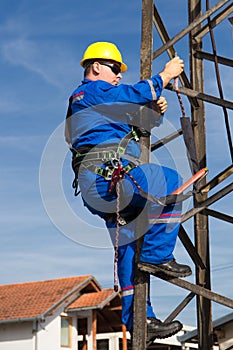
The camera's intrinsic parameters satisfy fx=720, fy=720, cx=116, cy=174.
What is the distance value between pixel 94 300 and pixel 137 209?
60.1ft

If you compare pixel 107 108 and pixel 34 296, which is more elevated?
pixel 34 296

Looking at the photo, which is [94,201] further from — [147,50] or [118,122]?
[147,50]

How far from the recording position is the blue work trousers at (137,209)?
521 centimetres

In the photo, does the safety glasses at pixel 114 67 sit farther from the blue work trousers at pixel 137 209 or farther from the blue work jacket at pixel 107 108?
the blue work trousers at pixel 137 209

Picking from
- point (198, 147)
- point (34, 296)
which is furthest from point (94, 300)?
point (198, 147)

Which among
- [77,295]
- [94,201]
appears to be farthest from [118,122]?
[77,295]

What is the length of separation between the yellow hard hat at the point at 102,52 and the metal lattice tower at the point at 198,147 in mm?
234

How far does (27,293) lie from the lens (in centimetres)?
2394

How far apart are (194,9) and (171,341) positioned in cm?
2077

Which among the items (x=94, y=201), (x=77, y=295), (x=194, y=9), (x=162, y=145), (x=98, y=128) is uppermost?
(x=77, y=295)

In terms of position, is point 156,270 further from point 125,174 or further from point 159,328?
point 125,174

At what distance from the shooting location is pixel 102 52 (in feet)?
19.3

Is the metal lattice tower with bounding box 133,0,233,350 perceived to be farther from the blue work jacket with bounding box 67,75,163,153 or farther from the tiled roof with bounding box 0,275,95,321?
the tiled roof with bounding box 0,275,95,321

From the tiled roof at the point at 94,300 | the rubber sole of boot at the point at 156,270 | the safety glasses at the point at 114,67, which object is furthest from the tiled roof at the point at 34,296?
the rubber sole of boot at the point at 156,270
